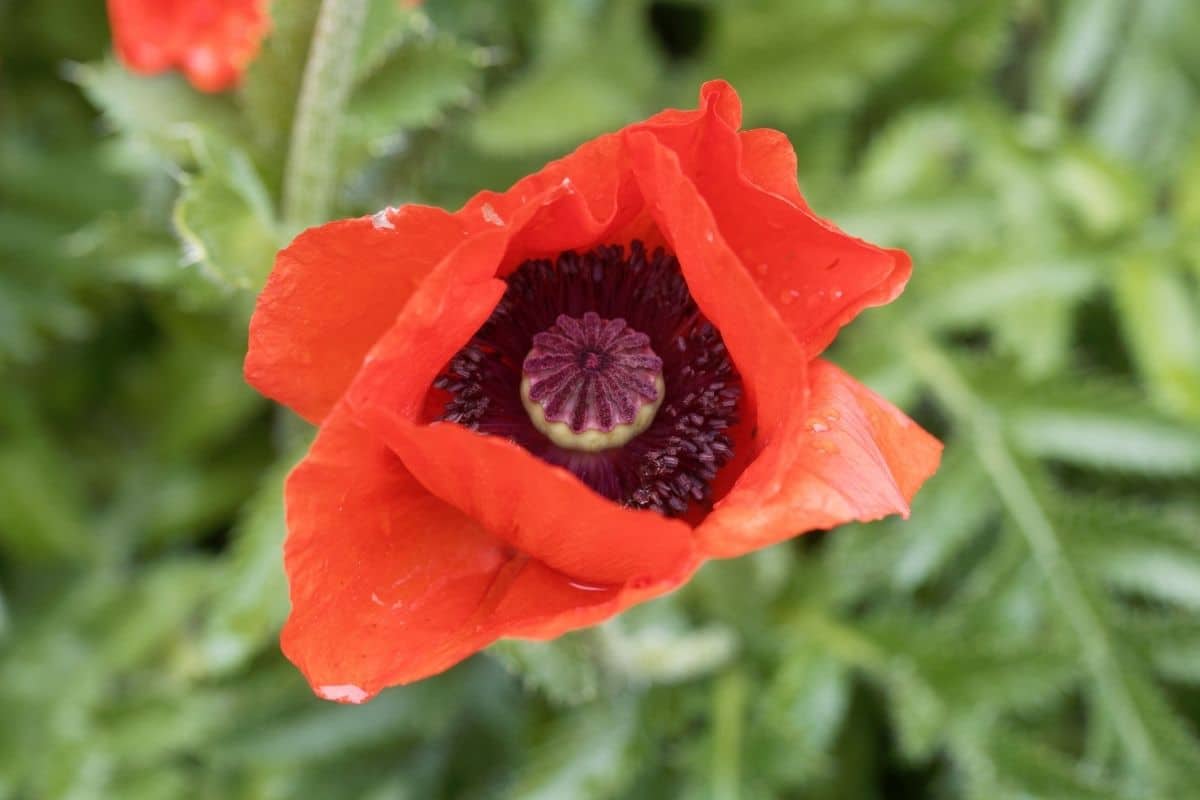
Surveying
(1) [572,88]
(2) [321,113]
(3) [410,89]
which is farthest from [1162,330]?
(2) [321,113]

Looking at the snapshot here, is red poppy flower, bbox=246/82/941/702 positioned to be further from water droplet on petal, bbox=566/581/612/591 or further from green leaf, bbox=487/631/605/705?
green leaf, bbox=487/631/605/705

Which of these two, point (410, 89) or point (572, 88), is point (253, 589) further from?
point (572, 88)

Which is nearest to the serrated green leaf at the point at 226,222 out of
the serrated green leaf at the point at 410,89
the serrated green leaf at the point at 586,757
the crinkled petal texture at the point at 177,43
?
the serrated green leaf at the point at 410,89

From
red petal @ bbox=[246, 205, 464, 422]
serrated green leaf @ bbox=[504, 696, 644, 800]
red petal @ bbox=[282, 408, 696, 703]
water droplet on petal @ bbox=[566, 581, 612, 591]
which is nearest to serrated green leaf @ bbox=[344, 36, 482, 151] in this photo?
red petal @ bbox=[246, 205, 464, 422]

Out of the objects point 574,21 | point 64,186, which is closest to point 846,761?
point 574,21

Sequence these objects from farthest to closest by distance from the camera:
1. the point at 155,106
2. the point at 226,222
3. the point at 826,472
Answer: the point at 155,106 < the point at 226,222 < the point at 826,472

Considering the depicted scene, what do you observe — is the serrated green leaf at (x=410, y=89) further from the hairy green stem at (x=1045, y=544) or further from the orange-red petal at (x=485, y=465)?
the hairy green stem at (x=1045, y=544)
